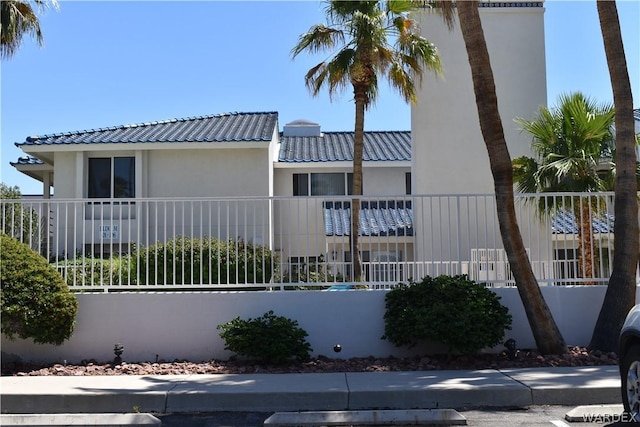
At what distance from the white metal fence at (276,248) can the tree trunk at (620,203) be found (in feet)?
1.93

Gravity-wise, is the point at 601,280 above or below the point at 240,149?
below

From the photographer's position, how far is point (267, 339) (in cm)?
909

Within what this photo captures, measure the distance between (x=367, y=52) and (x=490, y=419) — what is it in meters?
10.6

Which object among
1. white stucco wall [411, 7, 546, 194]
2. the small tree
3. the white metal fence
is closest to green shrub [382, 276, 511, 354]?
the white metal fence

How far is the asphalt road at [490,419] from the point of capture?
6.38 meters

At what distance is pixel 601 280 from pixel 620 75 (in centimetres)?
301

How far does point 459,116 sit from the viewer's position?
15352mm

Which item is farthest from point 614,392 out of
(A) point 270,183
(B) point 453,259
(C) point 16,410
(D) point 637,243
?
(A) point 270,183

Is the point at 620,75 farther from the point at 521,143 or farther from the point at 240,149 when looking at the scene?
the point at 240,149

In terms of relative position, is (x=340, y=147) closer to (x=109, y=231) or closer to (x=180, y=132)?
(x=180, y=132)

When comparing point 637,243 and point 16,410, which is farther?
point 637,243

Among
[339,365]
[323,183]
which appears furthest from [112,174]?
[339,365]

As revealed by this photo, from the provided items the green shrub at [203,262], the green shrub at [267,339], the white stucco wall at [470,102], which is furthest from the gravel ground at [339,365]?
the white stucco wall at [470,102]

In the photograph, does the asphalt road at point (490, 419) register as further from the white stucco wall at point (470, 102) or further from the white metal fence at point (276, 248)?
the white stucco wall at point (470, 102)
